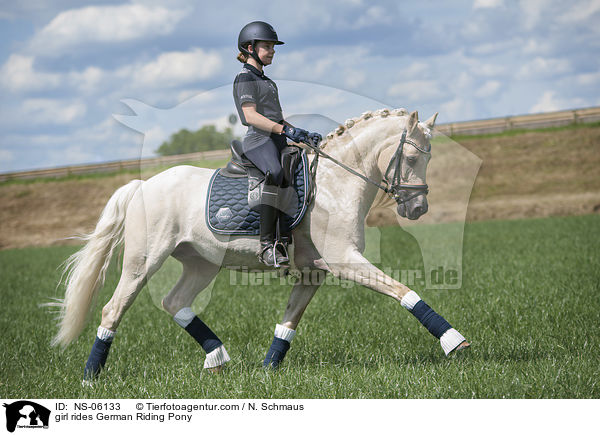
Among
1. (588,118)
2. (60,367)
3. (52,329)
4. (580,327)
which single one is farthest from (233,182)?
(588,118)

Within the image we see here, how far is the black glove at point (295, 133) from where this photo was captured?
486 centimetres

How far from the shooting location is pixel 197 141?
555 centimetres

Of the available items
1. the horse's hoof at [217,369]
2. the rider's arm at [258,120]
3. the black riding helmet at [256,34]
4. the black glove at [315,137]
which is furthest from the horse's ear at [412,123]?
the horse's hoof at [217,369]

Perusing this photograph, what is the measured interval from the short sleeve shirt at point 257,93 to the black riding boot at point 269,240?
2.55 ft

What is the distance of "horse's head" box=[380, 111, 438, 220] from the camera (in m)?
4.96

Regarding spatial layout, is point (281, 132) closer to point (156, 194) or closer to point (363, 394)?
point (156, 194)

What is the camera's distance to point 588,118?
126ft

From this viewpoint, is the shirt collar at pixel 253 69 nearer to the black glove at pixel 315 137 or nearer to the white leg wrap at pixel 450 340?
the black glove at pixel 315 137

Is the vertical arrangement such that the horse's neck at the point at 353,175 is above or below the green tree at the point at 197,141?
below

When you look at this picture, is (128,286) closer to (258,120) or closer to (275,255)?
(275,255)

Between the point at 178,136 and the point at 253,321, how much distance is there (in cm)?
351

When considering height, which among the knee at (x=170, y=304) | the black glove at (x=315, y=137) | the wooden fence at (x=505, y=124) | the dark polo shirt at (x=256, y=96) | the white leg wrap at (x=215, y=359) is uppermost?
the wooden fence at (x=505, y=124)

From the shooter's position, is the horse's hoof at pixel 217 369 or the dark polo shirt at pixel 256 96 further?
the horse's hoof at pixel 217 369
